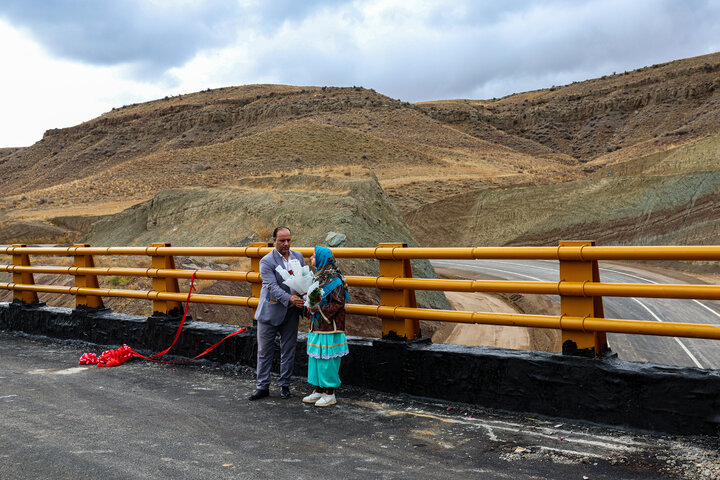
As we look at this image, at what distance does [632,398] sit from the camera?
471 centimetres

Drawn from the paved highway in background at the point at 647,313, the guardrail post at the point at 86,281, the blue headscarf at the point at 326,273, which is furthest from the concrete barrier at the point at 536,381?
the paved highway in background at the point at 647,313

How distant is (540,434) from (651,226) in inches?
1538

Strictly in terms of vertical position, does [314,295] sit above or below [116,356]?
above

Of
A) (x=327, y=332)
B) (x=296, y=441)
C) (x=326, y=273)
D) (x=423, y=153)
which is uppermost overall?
(x=423, y=153)

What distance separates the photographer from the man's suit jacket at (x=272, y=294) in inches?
243

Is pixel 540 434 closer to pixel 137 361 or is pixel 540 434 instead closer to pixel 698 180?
pixel 137 361

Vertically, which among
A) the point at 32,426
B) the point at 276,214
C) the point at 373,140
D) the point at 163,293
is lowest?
the point at 32,426

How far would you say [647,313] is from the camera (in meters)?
23.3

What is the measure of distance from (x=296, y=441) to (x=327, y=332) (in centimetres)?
117

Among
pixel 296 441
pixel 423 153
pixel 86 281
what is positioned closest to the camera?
pixel 296 441

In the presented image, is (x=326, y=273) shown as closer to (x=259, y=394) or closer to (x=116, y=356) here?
(x=259, y=394)

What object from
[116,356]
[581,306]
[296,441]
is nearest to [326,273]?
[296,441]

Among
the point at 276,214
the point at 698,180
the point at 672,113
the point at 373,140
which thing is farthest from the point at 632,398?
the point at 672,113

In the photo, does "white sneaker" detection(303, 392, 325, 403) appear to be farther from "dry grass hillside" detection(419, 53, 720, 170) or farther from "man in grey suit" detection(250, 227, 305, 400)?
"dry grass hillside" detection(419, 53, 720, 170)
